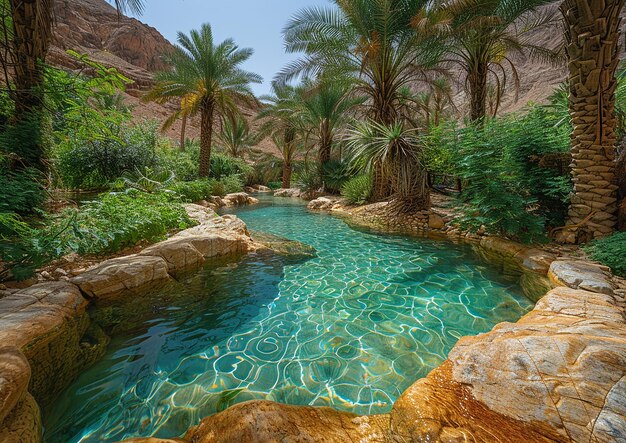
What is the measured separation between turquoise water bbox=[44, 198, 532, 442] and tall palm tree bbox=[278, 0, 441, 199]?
5134 millimetres

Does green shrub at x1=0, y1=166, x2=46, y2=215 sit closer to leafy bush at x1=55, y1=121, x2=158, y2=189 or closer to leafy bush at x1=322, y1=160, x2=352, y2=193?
leafy bush at x1=55, y1=121, x2=158, y2=189

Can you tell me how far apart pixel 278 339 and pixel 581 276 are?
3.63 metres

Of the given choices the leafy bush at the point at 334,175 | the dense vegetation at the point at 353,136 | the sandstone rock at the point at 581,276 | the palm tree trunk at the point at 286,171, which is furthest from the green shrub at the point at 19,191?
the palm tree trunk at the point at 286,171

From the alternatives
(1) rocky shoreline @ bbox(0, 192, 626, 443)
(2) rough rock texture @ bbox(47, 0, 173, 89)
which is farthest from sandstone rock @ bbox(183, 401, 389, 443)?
(2) rough rock texture @ bbox(47, 0, 173, 89)

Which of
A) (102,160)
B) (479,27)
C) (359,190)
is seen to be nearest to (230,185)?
(102,160)

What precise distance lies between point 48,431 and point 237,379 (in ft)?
3.78

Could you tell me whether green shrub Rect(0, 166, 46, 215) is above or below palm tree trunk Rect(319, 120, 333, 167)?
below

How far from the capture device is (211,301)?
3.35 meters

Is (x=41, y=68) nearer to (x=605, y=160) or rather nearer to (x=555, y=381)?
(x=555, y=381)

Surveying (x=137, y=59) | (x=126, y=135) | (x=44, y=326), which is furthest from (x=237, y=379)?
(x=137, y=59)

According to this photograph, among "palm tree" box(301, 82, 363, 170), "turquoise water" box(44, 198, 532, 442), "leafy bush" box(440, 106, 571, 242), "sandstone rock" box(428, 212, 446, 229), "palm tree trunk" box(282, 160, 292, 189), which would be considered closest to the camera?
"turquoise water" box(44, 198, 532, 442)

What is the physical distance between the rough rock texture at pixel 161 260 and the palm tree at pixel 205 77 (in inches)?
384

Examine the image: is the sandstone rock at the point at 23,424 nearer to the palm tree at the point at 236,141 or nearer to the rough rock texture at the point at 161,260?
the rough rock texture at the point at 161,260

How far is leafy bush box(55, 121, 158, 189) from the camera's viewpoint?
834 cm
